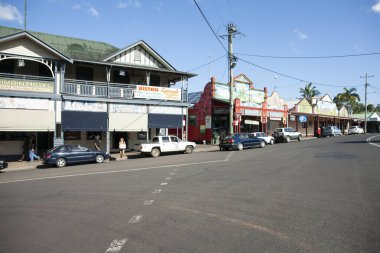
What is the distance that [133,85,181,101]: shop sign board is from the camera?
2412 centimetres

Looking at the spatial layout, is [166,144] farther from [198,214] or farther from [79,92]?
[198,214]

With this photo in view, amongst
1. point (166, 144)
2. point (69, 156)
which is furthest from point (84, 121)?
point (166, 144)

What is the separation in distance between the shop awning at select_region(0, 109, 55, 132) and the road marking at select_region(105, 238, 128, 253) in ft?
55.2

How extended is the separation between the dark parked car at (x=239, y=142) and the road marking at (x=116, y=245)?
2068 cm

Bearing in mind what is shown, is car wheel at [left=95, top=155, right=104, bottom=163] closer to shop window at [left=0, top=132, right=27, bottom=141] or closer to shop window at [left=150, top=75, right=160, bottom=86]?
shop window at [left=0, top=132, right=27, bottom=141]

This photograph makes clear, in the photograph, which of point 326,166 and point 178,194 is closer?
point 178,194

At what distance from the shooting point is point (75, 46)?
24812mm

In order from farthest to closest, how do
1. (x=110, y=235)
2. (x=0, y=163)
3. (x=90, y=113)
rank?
(x=90, y=113) → (x=0, y=163) → (x=110, y=235)

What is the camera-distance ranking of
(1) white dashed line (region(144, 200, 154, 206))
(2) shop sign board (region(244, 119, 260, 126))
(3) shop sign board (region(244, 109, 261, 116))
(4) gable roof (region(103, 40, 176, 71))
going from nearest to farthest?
(1) white dashed line (region(144, 200, 154, 206)), (4) gable roof (region(103, 40, 176, 71)), (3) shop sign board (region(244, 109, 261, 116)), (2) shop sign board (region(244, 119, 260, 126))

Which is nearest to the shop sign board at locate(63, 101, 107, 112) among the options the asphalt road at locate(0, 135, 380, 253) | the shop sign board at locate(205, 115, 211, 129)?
the asphalt road at locate(0, 135, 380, 253)

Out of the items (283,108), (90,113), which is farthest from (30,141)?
(283,108)

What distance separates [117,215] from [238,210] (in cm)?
259

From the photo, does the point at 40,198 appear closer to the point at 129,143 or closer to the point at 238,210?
the point at 238,210

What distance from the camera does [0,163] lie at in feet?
51.3
